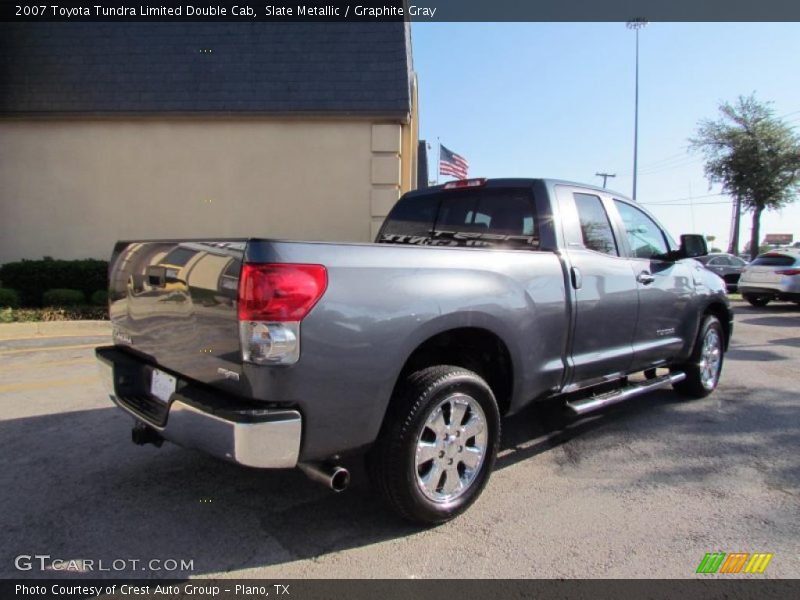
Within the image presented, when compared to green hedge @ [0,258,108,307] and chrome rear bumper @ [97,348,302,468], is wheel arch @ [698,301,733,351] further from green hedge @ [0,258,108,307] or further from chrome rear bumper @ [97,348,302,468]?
green hedge @ [0,258,108,307]

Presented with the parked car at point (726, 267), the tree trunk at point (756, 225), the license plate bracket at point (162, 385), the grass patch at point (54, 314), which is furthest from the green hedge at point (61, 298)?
the tree trunk at point (756, 225)

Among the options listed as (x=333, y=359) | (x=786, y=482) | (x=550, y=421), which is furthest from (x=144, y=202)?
(x=786, y=482)

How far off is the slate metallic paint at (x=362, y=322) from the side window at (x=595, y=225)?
0.52 m

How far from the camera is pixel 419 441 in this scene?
278 centimetres

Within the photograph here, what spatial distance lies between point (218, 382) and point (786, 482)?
3.47 metres

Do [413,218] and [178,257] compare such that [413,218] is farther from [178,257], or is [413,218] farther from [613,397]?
[178,257]

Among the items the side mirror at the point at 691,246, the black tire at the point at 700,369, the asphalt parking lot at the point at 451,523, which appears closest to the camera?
the asphalt parking lot at the point at 451,523

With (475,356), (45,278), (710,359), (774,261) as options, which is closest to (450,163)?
(774,261)

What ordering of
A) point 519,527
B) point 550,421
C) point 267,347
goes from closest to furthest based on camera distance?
point 267,347 → point 519,527 → point 550,421

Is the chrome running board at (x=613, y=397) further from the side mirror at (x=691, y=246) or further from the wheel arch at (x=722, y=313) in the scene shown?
the side mirror at (x=691, y=246)

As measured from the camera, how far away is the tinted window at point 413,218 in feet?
14.3

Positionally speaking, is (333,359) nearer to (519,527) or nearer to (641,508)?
(519,527)

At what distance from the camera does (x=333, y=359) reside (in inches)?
94.8

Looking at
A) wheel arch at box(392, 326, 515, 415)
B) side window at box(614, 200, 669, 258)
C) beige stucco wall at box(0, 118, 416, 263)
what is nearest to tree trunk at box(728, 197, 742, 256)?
beige stucco wall at box(0, 118, 416, 263)
